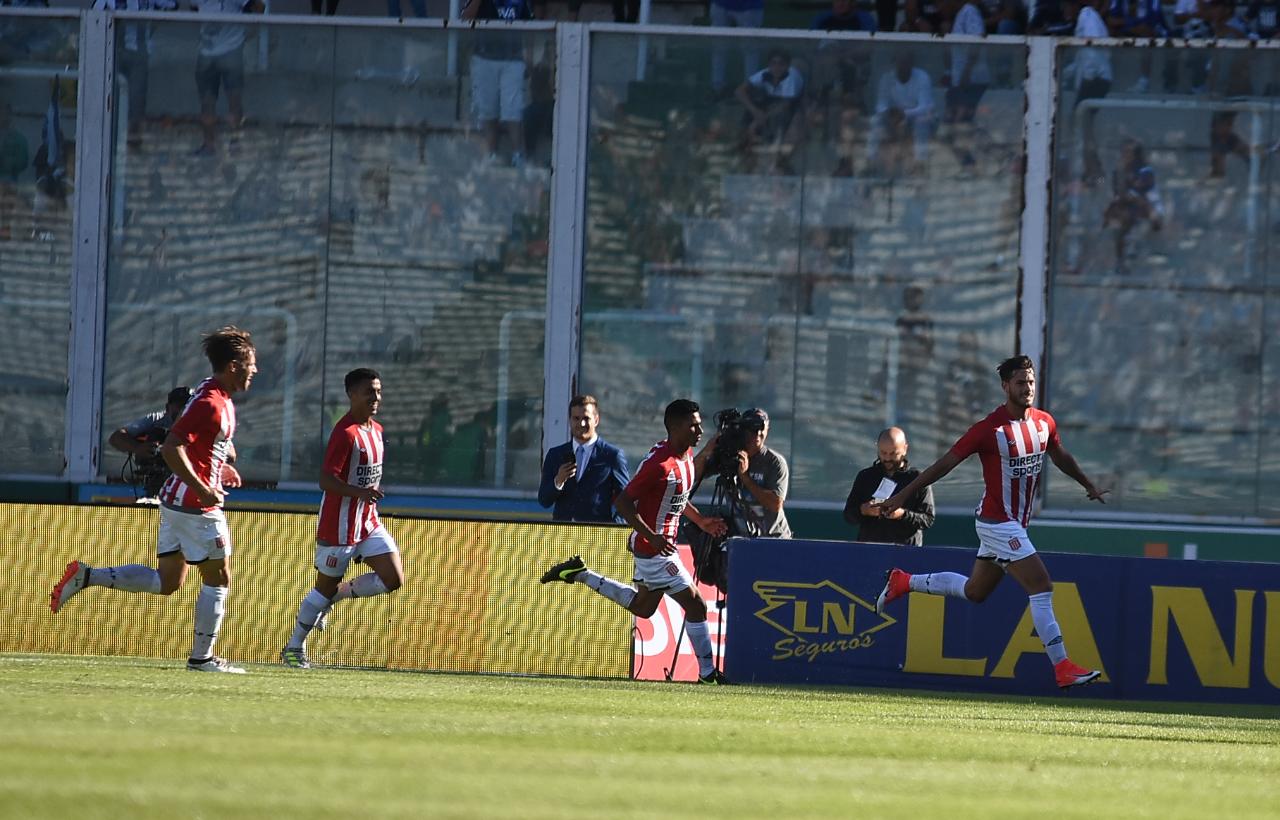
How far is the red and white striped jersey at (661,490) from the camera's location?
13219 millimetres

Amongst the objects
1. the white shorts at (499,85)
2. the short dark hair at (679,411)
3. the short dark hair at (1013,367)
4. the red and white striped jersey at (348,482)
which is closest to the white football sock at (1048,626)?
the short dark hair at (1013,367)

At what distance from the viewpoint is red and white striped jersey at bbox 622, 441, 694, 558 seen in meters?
13.2

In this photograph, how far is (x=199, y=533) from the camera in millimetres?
11695

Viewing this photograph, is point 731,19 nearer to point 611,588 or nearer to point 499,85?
point 499,85

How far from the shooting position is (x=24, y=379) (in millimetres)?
20641

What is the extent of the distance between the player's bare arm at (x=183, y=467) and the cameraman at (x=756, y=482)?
4398 millimetres

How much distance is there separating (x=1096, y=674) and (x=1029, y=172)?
28.5 feet

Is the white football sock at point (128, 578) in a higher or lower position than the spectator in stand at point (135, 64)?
lower

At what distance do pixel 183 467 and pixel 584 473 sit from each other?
15.3ft

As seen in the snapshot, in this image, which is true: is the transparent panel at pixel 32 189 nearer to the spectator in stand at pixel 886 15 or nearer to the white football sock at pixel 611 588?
the spectator in stand at pixel 886 15

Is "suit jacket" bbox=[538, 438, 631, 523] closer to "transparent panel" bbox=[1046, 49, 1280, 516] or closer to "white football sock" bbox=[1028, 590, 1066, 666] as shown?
"white football sock" bbox=[1028, 590, 1066, 666]

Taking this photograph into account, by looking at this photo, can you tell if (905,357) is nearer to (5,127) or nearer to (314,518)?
(314,518)

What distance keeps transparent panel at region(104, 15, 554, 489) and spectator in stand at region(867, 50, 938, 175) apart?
11.5ft

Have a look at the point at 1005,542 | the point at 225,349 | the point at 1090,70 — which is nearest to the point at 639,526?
the point at 1005,542
